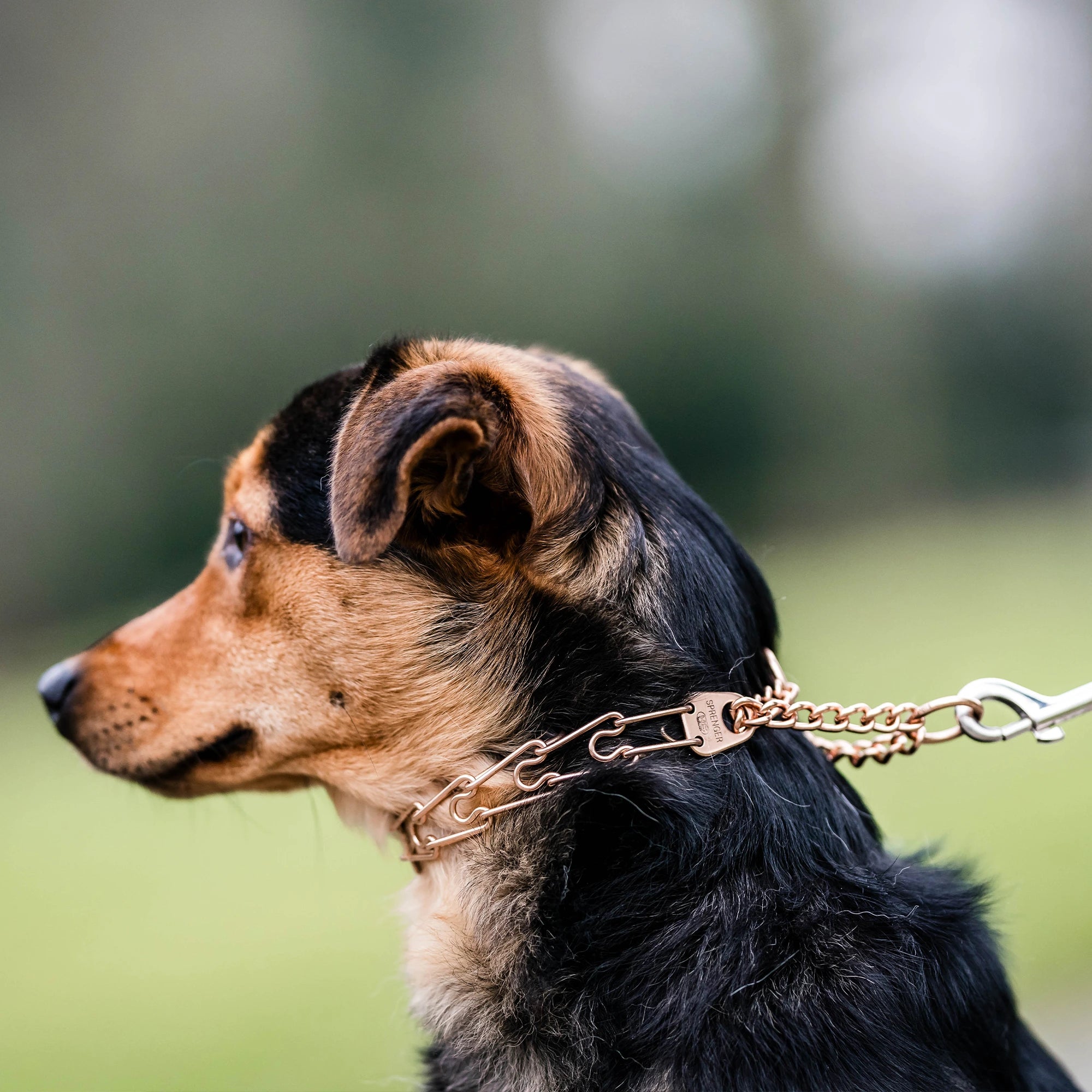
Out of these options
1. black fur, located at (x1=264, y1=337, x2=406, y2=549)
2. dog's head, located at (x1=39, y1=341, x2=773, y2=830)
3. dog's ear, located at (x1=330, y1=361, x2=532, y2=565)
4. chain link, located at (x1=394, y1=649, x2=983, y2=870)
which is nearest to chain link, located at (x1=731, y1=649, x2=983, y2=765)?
chain link, located at (x1=394, y1=649, x2=983, y2=870)

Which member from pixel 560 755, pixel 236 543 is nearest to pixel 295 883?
pixel 236 543

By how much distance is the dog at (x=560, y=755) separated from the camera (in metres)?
1.89

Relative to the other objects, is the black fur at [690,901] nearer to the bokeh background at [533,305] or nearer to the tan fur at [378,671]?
the tan fur at [378,671]

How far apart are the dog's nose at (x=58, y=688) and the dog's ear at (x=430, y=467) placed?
1.04 metres

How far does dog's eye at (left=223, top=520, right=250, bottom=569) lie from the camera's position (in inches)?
97.6

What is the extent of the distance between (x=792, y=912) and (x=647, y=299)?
51.4 ft

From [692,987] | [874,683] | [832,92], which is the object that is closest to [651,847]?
[692,987]

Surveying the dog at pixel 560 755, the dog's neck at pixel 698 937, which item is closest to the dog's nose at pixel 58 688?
the dog at pixel 560 755

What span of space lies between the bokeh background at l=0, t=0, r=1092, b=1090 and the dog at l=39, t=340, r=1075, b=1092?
5.30m

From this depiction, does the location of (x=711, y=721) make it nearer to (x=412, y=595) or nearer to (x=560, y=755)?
(x=560, y=755)

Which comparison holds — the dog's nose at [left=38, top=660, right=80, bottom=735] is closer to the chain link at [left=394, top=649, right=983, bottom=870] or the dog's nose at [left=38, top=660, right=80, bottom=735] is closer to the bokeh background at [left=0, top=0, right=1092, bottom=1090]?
the chain link at [left=394, top=649, right=983, bottom=870]

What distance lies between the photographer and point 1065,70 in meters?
14.5

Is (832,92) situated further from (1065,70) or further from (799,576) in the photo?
(799,576)

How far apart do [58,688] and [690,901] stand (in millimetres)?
1721
